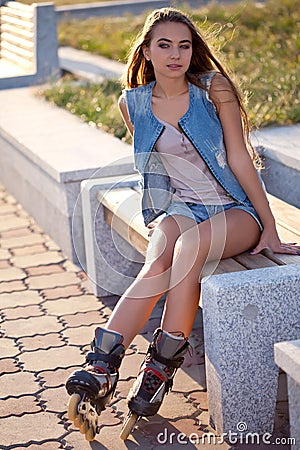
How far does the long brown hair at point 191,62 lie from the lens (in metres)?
3.49

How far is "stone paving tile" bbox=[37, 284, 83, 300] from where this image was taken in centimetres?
461

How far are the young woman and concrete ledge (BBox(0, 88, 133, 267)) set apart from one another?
43.2 inches

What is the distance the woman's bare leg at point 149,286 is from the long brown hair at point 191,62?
534mm

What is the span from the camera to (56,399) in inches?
137

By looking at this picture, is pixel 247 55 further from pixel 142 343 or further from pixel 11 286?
pixel 142 343

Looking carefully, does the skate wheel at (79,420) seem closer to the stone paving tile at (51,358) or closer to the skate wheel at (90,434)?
the skate wheel at (90,434)

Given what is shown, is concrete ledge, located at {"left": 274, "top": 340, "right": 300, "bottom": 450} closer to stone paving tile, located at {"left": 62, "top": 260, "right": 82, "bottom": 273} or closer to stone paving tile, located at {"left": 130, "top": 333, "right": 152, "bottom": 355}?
stone paving tile, located at {"left": 130, "top": 333, "right": 152, "bottom": 355}

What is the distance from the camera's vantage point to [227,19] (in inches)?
421

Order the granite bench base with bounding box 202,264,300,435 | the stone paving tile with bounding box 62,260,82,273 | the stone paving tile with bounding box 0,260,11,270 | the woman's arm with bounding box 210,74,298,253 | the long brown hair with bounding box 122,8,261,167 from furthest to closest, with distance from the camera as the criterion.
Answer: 1. the stone paving tile with bounding box 0,260,11,270
2. the stone paving tile with bounding box 62,260,82,273
3. the long brown hair with bounding box 122,8,261,167
4. the woman's arm with bounding box 210,74,298,253
5. the granite bench base with bounding box 202,264,300,435

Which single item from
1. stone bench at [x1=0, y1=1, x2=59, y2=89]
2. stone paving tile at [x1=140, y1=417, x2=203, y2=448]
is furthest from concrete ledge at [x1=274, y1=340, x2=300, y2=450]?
stone bench at [x1=0, y1=1, x2=59, y2=89]

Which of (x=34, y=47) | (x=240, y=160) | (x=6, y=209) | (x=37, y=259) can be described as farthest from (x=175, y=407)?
(x=34, y=47)

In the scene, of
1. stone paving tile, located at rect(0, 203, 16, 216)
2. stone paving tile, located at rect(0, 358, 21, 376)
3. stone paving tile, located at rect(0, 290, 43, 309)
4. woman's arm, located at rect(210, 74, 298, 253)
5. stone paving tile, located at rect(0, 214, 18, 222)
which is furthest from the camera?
stone paving tile, located at rect(0, 203, 16, 216)

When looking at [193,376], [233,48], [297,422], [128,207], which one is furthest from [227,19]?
[297,422]

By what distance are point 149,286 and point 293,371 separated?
816 mm
